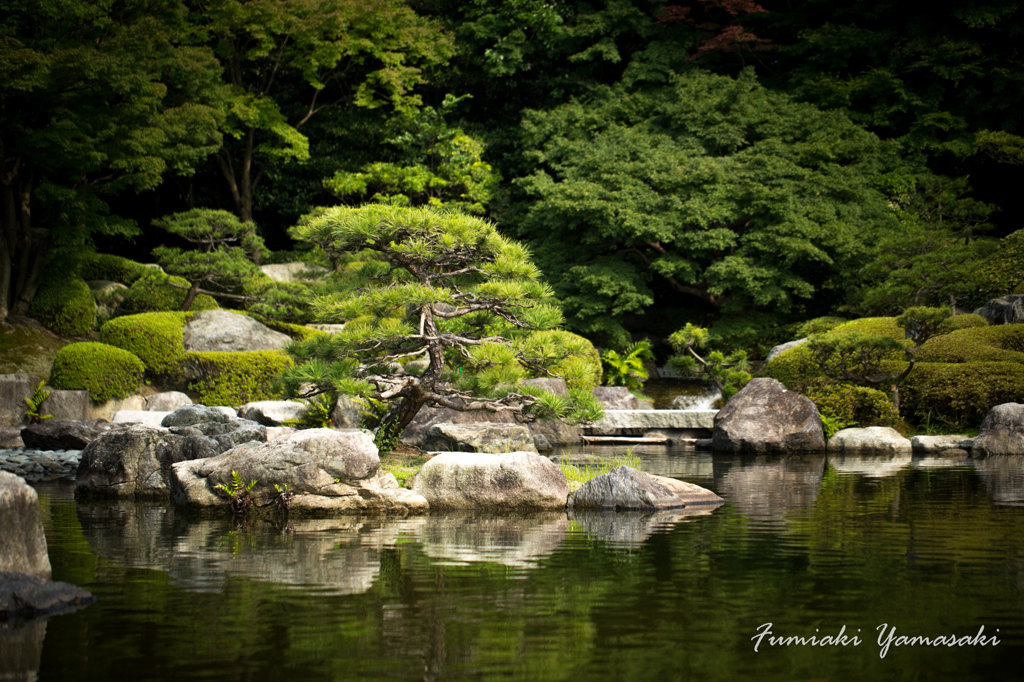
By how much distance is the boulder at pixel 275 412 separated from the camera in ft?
42.2

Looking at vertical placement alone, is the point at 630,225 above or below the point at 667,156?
below

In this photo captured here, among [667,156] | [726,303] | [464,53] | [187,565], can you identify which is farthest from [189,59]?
[187,565]

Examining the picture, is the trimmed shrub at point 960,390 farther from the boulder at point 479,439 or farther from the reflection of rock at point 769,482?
the boulder at point 479,439

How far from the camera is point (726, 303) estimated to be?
20.8m

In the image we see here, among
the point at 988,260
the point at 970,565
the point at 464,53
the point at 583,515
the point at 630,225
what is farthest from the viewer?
the point at 464,53

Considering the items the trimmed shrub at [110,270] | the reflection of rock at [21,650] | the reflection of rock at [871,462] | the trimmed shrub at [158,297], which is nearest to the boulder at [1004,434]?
the reflection of rock at [871,462]

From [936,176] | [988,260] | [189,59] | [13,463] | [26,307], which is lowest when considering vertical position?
[13,463]

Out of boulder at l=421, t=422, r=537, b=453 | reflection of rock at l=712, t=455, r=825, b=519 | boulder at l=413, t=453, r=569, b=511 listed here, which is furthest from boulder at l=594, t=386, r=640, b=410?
boulder at l=413, t=453, r=569, b=511

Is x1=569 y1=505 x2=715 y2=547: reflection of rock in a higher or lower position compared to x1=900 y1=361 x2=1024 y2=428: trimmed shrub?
lower

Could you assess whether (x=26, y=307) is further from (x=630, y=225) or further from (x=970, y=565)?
(x=970, y=565)

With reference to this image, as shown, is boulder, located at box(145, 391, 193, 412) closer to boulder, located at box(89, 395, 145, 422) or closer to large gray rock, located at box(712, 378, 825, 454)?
boulder, located at box(89, 395, 145, 422)

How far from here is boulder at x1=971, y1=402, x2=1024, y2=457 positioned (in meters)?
11.9

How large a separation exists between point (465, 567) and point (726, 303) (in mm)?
16996

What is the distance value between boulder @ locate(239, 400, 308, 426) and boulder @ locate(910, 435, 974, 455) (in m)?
9.64
